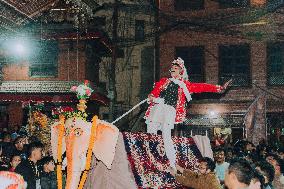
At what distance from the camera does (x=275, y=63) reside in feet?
76.4

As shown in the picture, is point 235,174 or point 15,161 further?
point 15,161

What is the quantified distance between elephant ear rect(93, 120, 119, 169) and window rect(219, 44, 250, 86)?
18.2m

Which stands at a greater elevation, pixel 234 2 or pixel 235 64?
pixel 234 2

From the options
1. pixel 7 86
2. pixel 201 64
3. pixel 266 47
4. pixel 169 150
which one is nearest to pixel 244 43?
pixel 266 47

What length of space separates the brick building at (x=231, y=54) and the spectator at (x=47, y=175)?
50.5 ft

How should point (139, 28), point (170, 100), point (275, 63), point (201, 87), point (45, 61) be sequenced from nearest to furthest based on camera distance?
point (170, 100) < point (201, 87) < point (275, 63) < point (45, 61) < point (139, 28)

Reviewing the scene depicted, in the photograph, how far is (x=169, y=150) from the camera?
7.52 meters

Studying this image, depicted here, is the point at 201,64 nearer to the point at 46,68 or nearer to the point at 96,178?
the point at 46,68

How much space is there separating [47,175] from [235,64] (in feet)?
58.7

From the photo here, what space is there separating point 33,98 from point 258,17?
14.8m

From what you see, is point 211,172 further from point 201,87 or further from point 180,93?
point 201,87

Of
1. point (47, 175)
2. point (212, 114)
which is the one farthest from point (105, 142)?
point (212, 114)

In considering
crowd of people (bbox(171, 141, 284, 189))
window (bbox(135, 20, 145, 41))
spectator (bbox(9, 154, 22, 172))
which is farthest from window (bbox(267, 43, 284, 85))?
spectator (bbox(9, 154, 22, 172))

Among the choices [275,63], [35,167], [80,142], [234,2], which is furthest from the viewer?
[234,2]
